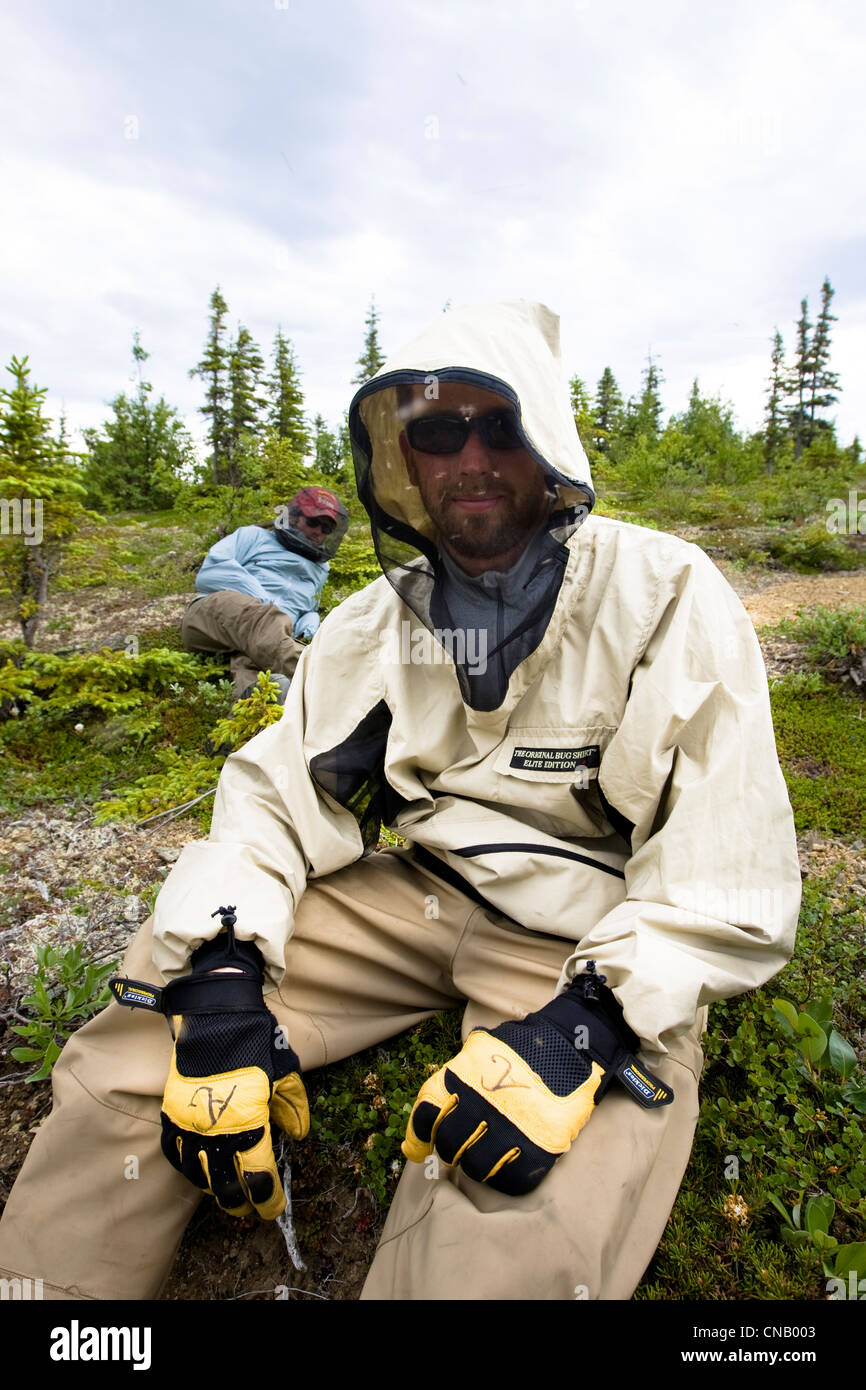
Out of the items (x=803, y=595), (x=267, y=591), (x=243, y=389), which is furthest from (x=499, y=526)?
(x=243, y=389)

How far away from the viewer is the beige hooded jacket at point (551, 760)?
1844 millimetres

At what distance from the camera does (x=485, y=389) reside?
6.97 feet

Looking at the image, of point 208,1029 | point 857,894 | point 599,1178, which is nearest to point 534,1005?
point 599,1178

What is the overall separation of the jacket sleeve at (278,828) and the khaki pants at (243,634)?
3.57m

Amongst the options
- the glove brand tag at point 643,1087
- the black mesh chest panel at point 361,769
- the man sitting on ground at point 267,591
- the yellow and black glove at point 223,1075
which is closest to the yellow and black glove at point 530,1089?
the glove brand tag at point 643,1087

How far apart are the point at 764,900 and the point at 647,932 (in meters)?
0.35

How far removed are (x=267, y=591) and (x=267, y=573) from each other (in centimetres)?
27

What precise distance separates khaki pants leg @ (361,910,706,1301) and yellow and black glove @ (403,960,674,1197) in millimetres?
60

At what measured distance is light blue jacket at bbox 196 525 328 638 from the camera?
7.19 m

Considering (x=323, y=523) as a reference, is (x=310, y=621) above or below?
below

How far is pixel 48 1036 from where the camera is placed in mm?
2713

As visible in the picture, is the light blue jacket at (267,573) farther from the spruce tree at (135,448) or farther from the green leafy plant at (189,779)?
the spruce tree at (135,448)

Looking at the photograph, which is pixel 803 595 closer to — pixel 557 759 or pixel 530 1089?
pixel 557 759

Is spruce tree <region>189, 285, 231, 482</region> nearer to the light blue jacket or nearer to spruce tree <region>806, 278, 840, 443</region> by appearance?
the light blue jacket
